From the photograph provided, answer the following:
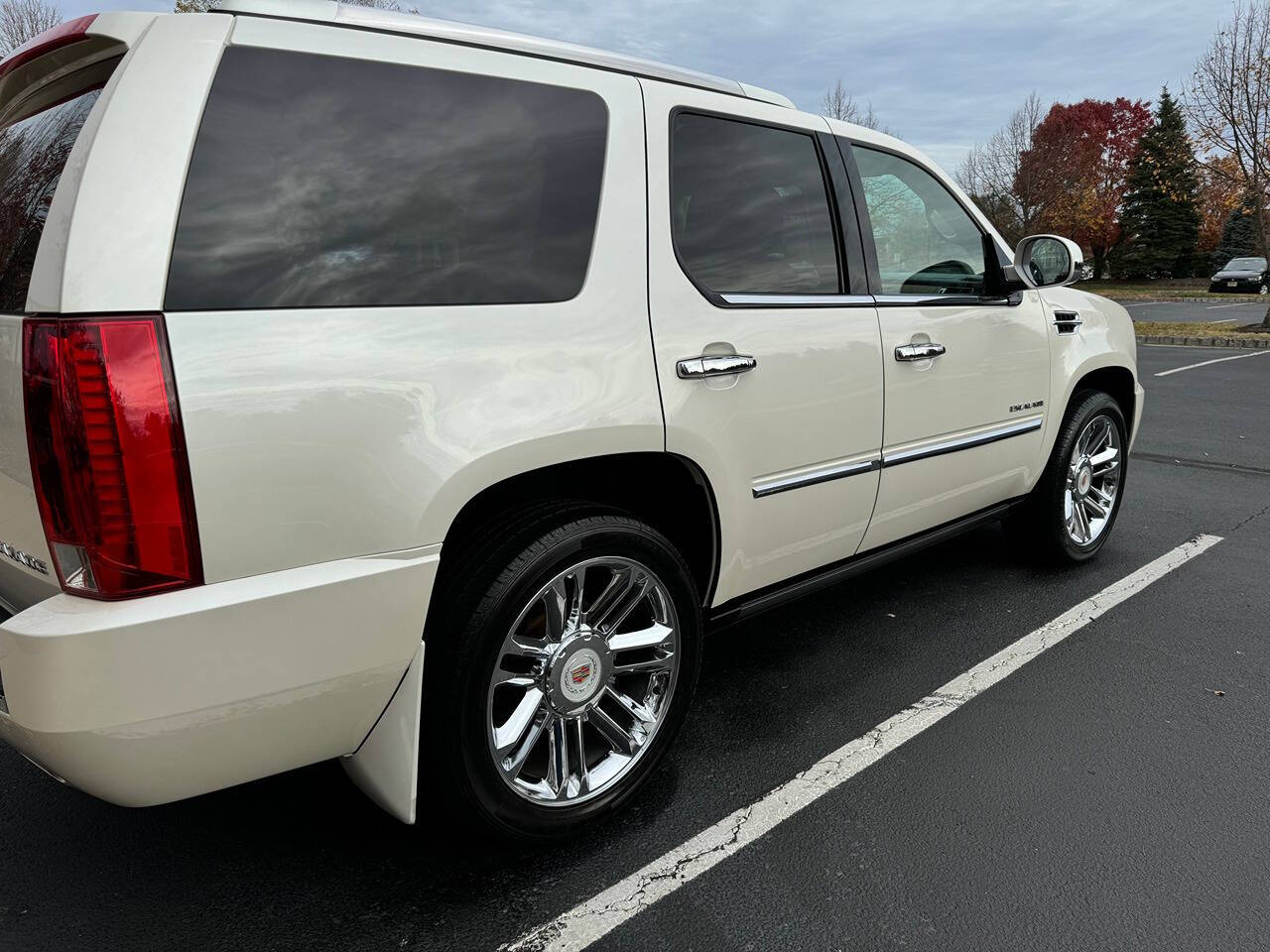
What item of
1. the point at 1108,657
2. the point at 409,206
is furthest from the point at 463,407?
the point at 1108,657

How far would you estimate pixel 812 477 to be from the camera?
2.73 m

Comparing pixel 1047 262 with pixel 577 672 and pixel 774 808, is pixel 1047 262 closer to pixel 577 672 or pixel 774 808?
pixel 774 808

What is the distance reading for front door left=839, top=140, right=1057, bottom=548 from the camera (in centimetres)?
304

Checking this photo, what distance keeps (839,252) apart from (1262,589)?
8.94 ft

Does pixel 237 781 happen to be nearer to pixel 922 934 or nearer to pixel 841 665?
pixel 922 934

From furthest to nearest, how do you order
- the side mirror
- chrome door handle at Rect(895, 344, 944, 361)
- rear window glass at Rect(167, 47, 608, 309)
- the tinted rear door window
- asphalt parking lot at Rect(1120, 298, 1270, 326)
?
asphalt parking lot at Rect(1120, 298, 1270, 326) < the side mirror < chrome door handle at Rect(895, 344, 944, 361) < the tinted rear door window < rear window glass at Rect(167, 47, 608, 309)

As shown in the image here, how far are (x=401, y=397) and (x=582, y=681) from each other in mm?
897

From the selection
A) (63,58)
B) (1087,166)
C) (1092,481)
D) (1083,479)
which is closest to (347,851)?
(63,58)

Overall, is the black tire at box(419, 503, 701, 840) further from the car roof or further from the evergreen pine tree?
the evergreen pine tree

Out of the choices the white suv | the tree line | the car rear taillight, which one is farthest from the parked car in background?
the car rear taillight

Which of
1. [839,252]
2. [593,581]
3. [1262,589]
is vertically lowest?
[1262,589]

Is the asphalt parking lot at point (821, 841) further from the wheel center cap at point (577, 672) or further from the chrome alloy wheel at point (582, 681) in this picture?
the wheel center cap at point (577, 672)

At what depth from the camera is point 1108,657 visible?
3.38 m

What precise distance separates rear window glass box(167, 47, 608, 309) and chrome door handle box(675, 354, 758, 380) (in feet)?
1.16
